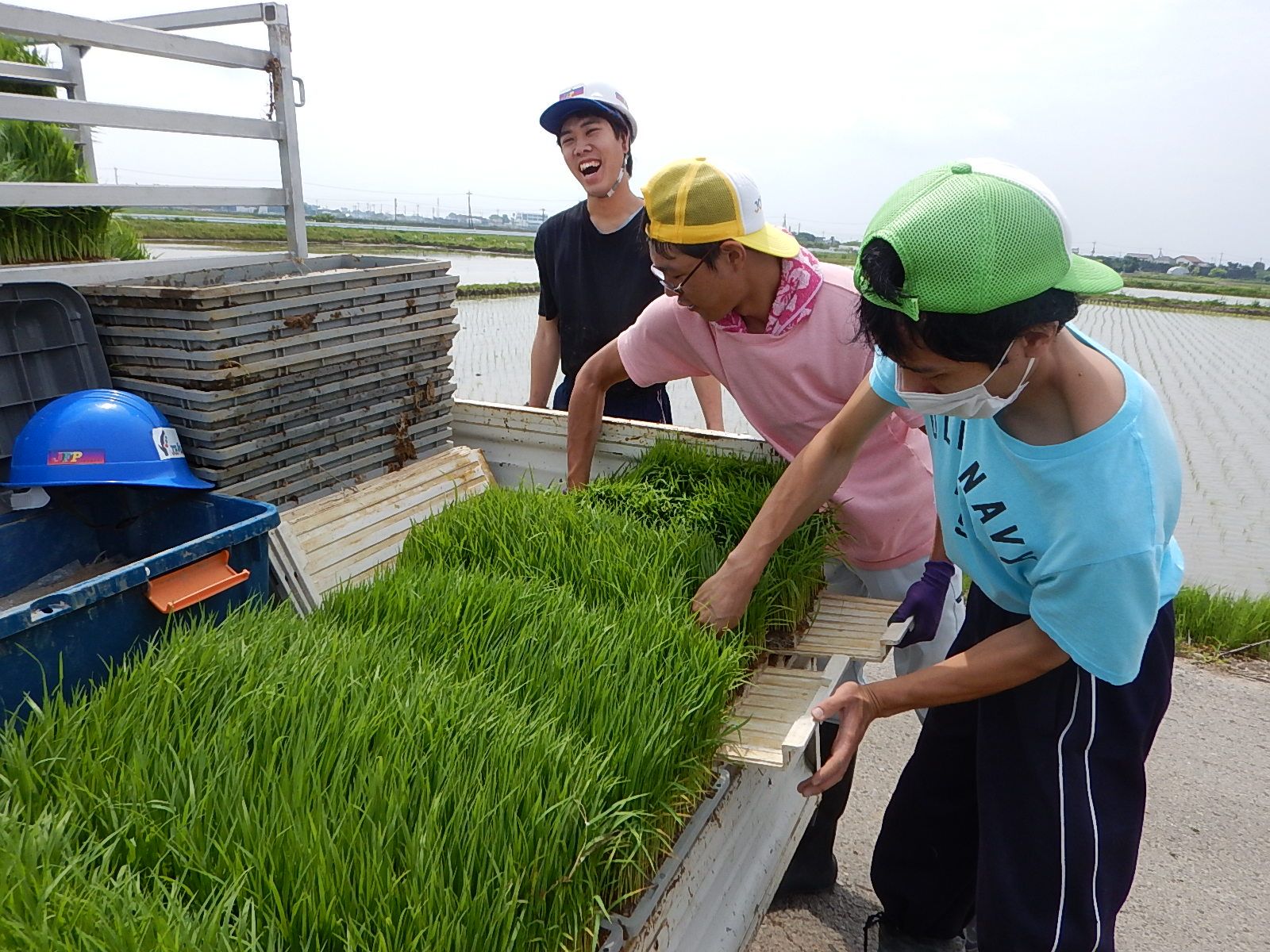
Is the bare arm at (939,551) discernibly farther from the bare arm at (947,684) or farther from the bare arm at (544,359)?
the bare arm at (544,359)

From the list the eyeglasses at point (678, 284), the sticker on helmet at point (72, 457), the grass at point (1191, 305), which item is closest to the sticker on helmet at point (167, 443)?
the sticker on helmet at point (72, 457)

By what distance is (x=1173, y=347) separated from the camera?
1082 centimetres

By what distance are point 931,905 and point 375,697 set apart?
146 centimetres

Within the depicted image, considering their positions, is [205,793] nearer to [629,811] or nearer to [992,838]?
[629,811]

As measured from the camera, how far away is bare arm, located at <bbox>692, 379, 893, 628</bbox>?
1.78m

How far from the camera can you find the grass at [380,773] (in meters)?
0.94

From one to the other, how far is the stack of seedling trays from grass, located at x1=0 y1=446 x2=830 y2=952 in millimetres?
492

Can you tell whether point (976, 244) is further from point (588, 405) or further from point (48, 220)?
point (48, 220)

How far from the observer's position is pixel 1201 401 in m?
8.05

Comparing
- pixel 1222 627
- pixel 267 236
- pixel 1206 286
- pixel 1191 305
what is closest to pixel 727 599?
pixel 1222 627

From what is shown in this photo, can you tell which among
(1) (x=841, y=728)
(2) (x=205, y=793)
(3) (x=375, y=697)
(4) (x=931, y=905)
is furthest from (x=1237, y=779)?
(2) (x=205, y=793)

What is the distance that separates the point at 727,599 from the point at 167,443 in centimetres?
123

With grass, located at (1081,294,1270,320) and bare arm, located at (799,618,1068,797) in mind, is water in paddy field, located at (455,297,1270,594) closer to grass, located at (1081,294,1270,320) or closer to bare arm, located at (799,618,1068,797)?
grass, located at (1081,294,1270,320)

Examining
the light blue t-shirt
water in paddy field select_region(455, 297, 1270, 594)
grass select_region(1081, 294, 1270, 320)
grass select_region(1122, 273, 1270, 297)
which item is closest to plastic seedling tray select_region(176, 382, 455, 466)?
the light blue t-shirt
